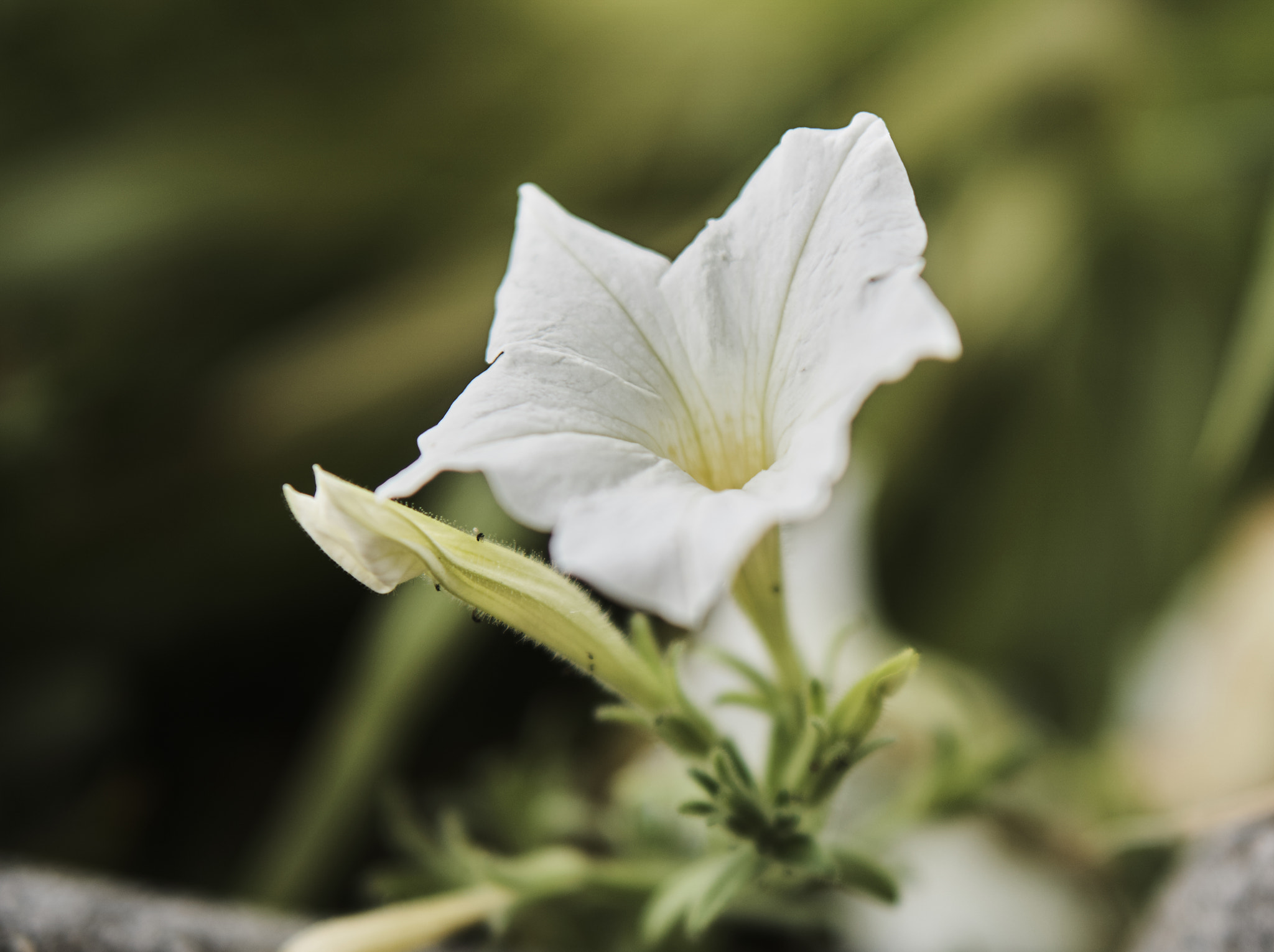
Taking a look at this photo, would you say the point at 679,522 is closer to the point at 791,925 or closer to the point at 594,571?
the point at 594,571

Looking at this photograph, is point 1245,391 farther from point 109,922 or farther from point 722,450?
point 109,922

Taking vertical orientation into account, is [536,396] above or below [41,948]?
above

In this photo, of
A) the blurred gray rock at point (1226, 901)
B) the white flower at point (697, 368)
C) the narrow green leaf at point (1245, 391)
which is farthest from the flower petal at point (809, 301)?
the narrow green leaf at point (1245, 391)

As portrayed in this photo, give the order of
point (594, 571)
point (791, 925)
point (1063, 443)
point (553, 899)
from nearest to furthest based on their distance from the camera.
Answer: point (594, 571), point (553, 899), point (791, 925), point (1063, 443)

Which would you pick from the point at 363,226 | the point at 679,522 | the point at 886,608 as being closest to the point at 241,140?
the point at 363,226

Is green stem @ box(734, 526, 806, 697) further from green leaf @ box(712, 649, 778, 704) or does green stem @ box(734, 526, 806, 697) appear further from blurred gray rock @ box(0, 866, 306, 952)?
blurred gray rock @ box(0, 866, 306, 952)

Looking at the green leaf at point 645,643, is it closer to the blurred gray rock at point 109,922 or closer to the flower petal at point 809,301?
the flower petal at point 809,301

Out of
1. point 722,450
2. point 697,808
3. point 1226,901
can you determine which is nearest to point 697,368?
point 722,450

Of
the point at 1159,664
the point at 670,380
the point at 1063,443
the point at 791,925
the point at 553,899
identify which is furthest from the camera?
the point at 1063,443
